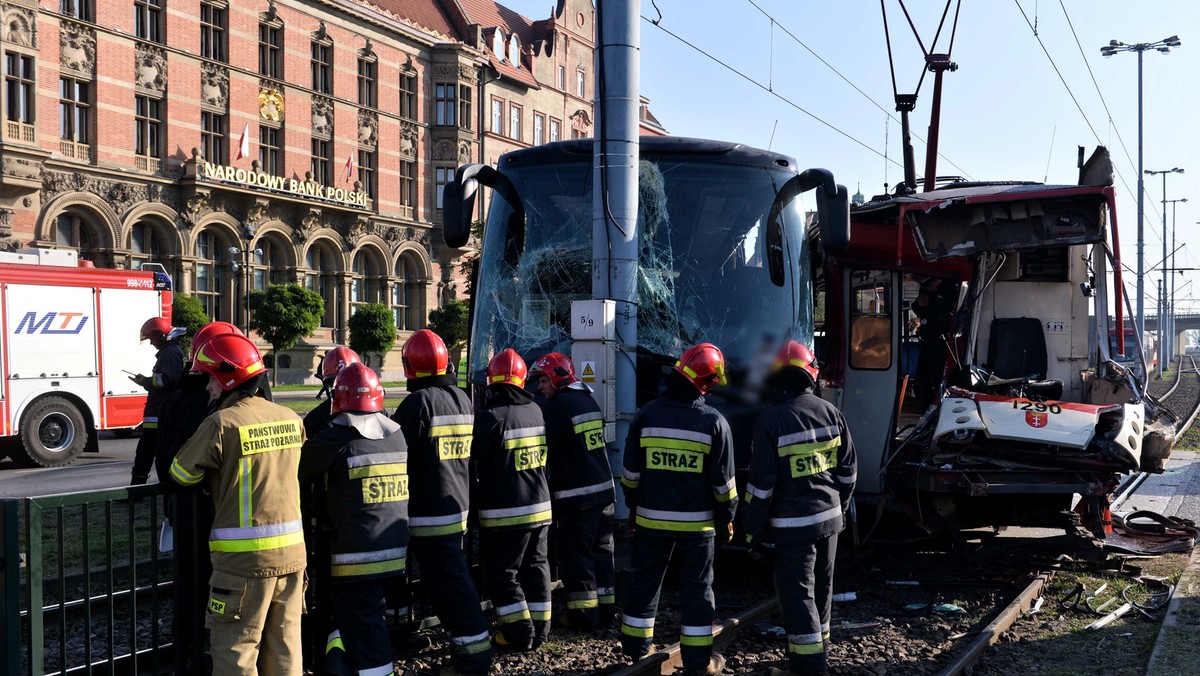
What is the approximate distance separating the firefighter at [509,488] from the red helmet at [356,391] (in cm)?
113

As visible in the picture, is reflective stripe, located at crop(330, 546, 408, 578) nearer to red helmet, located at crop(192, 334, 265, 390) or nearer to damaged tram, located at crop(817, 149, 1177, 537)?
red helmet, located at crop(192, 334, 265, 390)

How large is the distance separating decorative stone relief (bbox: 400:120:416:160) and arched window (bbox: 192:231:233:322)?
11269 millimetres

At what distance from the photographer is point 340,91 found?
141 ft

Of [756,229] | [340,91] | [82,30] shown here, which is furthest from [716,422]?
[340,91]

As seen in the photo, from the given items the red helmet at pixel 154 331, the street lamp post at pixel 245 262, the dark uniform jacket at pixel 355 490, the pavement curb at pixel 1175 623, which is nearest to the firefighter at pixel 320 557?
the dark uniform jacket at pixel 355 490

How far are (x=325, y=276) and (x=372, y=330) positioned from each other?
5883mm

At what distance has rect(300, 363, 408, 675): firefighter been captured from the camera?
→ 16.8ft

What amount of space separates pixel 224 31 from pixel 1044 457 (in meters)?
36.4

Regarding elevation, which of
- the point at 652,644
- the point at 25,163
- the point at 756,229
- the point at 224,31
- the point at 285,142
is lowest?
the point at 652,644

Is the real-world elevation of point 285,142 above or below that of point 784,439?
above

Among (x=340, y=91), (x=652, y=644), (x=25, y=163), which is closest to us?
(x=652, y=644)

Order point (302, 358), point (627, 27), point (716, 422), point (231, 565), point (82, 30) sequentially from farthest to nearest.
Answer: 1. point (302, 358)
2. point (82, 30)
3. point (627, 27)
4. point (716, 422)
5. point (231, 565)

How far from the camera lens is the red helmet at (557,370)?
269 inches

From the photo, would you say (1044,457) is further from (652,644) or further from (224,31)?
(224,31)
